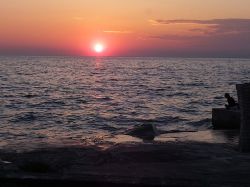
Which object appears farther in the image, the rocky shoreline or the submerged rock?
the submerged rock

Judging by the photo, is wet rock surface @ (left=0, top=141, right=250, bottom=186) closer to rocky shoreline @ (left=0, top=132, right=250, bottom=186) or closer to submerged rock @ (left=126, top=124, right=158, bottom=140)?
rocky shoreline @ (left=0, top=132, right=250, bottom=186)

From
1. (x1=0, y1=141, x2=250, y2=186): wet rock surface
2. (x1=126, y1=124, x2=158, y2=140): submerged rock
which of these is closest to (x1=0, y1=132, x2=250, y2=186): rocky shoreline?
(x1=0, y1=141, x2=250, y2=186): wet rock surface

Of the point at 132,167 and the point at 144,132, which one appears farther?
the point at 144,132

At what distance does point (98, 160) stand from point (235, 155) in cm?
314

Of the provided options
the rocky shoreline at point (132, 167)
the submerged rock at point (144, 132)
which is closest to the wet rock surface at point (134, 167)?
the rocky shoreline at point (132, 167)

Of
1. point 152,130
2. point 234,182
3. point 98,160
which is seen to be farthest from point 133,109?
point 234,182

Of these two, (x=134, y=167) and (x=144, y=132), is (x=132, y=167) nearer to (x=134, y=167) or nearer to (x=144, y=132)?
(x=134, y=167)

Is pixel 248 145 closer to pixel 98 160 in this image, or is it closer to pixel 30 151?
pixel 98 160

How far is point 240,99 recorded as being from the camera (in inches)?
417

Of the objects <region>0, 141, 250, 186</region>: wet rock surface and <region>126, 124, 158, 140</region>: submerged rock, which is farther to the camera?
<region>126, 124, 158, 140</region>: submerged rock

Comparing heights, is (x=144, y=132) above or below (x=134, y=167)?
below

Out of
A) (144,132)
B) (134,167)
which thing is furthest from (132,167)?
(144,132)

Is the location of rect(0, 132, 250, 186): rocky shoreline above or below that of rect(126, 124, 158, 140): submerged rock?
above

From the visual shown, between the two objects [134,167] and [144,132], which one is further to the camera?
[144,132]
